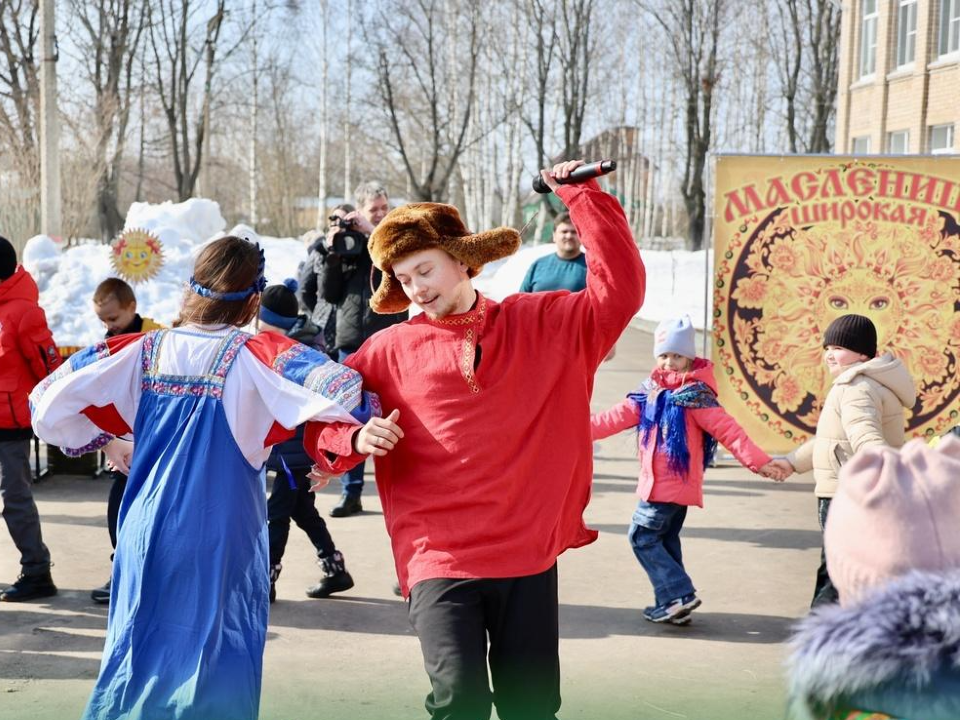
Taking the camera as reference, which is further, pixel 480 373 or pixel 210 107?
pixel 210 107

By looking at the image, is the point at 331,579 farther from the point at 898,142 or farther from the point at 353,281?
the point at 898,142

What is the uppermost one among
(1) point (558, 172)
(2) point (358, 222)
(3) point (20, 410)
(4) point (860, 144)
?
(4) point (860, 144)

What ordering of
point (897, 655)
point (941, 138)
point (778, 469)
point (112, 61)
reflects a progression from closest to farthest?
1. point (897, 655)
2. point (778, 469)
3. point (941, 138)
4. point (112, 61)

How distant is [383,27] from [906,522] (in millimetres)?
40217

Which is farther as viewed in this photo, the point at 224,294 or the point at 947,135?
the point at 947,135

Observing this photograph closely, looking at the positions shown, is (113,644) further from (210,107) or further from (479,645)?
(210,107)

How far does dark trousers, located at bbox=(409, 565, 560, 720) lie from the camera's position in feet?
10.5

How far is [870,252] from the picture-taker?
838 centimetres

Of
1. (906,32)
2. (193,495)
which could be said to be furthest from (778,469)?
(906,32)

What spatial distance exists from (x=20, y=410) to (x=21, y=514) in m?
0.51

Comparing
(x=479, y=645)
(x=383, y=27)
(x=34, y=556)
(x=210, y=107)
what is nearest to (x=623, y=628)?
(x=479, y=645)

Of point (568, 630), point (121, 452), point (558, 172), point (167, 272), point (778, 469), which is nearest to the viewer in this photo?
point (558, 172)

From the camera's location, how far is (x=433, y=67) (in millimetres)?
41094

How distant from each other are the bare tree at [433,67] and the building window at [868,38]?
15374 mm
